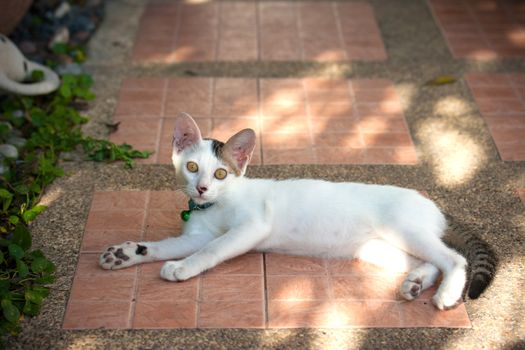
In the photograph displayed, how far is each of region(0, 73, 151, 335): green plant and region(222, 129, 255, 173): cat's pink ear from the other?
1.06 meters

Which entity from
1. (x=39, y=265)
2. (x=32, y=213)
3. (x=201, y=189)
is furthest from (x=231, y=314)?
(x=32, y=213)

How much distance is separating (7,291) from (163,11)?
3.75 meters

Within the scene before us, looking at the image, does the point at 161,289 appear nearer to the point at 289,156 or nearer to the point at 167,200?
the point at 167,200

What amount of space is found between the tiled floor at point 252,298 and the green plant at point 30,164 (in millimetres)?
228

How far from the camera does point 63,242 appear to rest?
3725 mm

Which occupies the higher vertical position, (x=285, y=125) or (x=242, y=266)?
(x=242, y=266)

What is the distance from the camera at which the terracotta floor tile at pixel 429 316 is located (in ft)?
10.5

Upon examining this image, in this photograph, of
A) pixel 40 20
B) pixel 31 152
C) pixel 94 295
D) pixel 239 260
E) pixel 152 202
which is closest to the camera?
pixel 94 295

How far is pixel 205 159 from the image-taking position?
340cm

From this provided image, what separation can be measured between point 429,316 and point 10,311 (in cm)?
194

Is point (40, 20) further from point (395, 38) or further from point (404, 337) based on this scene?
point (404, 337)

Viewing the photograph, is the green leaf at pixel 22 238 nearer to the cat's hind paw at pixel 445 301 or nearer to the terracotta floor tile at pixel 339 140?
the terracotta floor tile at pixel 339 140

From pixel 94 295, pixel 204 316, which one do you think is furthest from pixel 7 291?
pixel 204 316

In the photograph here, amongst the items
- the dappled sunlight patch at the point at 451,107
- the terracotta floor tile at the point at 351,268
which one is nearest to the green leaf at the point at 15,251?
the terracotta floor tile at the point at 351,268
